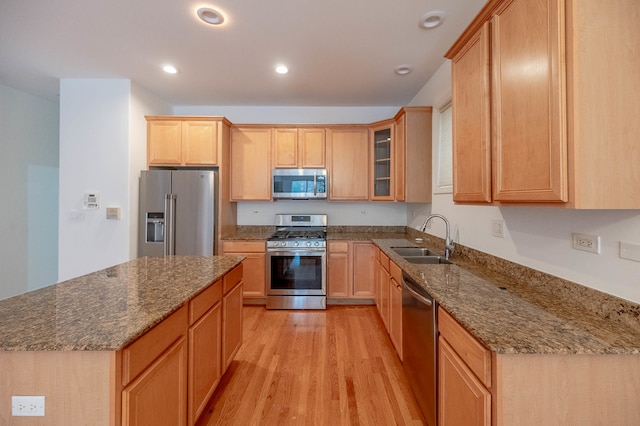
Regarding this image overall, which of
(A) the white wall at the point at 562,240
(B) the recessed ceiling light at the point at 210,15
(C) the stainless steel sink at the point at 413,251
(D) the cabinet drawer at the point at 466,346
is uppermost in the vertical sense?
(B) the recessed ceiling light at the point at 210,15

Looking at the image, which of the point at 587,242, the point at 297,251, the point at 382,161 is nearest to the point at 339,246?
the point at 297,251

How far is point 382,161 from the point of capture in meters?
3.66

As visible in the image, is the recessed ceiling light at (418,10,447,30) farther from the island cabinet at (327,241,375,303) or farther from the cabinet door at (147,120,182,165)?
the cabinet door at (147,120,182,165)

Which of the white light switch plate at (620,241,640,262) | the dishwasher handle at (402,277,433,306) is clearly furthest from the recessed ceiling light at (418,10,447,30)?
the dishwasher handle at (402,277,433,306)

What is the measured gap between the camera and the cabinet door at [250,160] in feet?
12.4

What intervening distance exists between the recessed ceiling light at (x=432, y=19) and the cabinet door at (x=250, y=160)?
2.24m

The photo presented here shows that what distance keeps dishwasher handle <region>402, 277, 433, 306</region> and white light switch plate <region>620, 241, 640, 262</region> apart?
2.61 ft

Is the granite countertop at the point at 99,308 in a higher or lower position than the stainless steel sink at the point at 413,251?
lower

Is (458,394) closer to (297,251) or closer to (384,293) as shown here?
(384,293)

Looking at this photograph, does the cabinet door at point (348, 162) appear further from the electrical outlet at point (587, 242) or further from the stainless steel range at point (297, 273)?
the electrical outlet at point (587, 242)

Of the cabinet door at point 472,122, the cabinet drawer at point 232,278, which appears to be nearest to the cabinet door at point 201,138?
the cabinet drawer at point 232,278

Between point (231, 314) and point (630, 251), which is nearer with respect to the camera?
point (630, 251)

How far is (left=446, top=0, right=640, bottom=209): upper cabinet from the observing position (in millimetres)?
979

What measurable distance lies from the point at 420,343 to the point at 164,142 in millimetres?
3603
